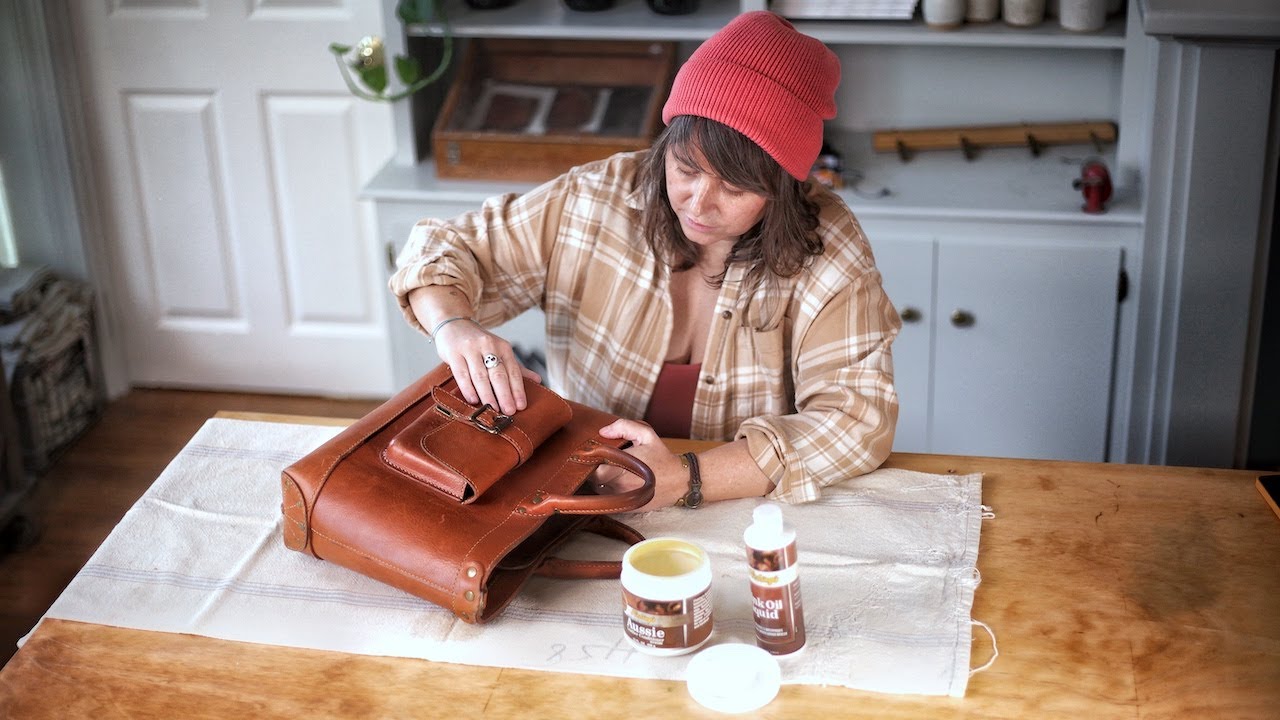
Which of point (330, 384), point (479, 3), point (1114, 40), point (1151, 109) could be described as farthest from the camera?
point (330, 384)

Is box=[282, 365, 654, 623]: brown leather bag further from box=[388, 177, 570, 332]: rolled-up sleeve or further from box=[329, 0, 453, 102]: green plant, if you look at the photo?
box=[329, 0, 453, 102]: green plant

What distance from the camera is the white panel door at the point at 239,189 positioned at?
324 centimetres

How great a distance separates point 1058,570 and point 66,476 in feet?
8.34

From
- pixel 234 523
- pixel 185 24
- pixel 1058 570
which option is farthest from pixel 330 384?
pixel 1058 570

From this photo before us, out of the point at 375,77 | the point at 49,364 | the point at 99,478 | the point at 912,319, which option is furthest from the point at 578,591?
the point at 49,364

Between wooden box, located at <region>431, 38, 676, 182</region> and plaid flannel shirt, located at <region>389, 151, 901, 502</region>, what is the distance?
956 mm

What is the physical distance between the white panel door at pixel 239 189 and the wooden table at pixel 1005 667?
2080mm

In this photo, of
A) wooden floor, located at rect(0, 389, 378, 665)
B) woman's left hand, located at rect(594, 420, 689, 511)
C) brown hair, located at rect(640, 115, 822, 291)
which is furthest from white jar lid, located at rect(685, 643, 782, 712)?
wooden floor, located at rect(0, 389, 378, 665)

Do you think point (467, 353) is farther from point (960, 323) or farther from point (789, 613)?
point (960, 323)

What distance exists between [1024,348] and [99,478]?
7.20ft

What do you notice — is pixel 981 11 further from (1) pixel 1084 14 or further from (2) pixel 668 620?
(2) pixel 668 620

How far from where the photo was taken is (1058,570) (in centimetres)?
148

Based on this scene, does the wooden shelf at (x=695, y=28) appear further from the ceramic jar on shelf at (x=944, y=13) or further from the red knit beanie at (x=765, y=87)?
the red knit beanie at (x=765, y=87)

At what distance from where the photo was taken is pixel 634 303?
6.22 feet
